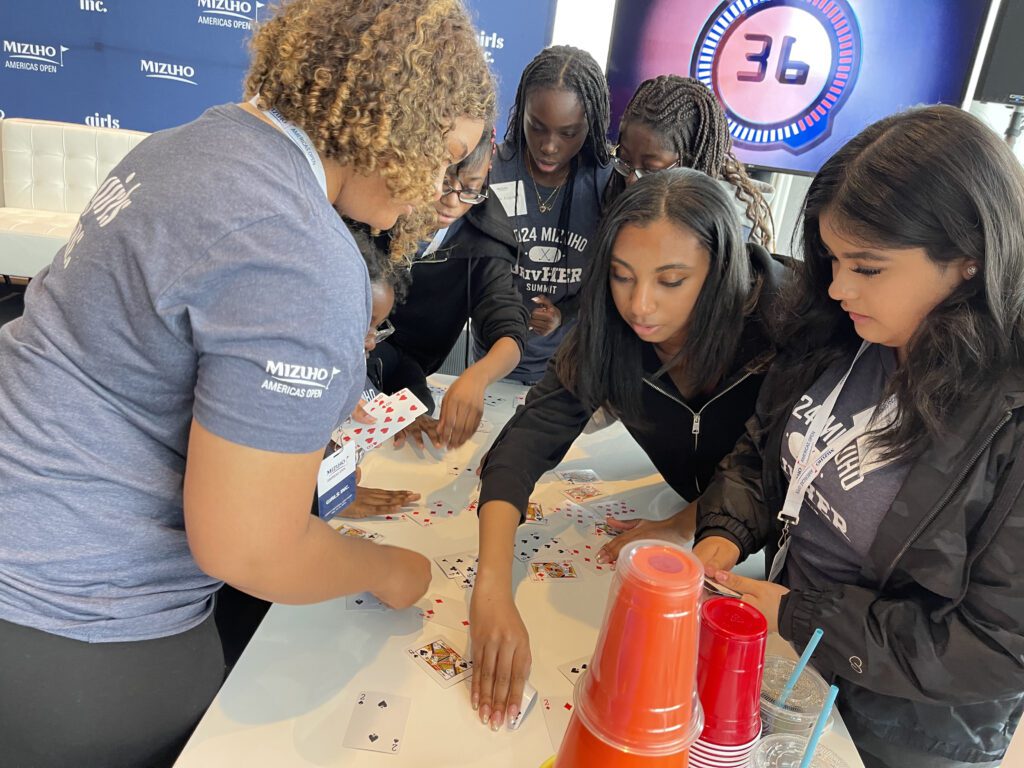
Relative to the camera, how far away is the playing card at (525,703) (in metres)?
0.92

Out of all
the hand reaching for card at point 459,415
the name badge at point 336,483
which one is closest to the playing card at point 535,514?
the hand reaching for card at point 459,415

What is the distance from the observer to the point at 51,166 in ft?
15.8

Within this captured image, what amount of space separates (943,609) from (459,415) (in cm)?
99

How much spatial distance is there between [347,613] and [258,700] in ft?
0.65

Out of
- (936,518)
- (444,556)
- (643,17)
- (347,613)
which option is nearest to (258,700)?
(347,613)

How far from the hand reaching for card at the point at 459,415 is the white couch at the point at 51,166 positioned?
387 centimetres

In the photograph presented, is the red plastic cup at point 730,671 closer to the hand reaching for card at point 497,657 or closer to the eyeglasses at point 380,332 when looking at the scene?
the hand reaching for card at point 497,657

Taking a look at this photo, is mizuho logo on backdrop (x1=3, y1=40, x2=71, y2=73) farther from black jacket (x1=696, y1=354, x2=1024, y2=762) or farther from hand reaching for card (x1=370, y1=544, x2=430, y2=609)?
black jacket (x1=696, y1=354, x2=1024, y2=762)

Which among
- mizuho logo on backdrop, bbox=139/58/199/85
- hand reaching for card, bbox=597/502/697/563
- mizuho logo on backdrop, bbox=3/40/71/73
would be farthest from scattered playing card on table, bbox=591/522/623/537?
mizuho logo on backdrop, bbox=3/40/71/73

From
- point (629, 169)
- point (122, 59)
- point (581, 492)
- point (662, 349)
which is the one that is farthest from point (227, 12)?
point (581, 492)

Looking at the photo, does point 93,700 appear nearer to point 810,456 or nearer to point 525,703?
point 525,703

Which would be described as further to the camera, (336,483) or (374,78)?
(336,483)

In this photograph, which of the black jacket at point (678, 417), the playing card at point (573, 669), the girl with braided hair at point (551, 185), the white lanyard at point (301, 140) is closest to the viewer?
the white lanyard at point (301, 140)

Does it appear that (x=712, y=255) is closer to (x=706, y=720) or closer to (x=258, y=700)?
(x=706, y=720)
